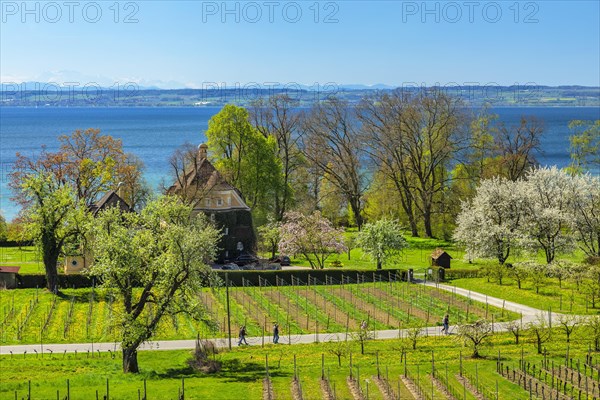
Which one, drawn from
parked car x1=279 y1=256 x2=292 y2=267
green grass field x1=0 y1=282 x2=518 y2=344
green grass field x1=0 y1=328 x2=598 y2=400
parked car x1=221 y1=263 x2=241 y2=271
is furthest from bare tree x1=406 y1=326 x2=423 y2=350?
parked car x1=279 y1=256 x2=292 y2=267

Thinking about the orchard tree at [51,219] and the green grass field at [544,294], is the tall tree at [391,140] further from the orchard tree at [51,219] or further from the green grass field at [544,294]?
the orchard tree at [51,219]

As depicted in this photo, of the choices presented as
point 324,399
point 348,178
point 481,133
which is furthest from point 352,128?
point 324,399

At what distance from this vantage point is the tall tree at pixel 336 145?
82000mm

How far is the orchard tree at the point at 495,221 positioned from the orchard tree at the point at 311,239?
406 inches

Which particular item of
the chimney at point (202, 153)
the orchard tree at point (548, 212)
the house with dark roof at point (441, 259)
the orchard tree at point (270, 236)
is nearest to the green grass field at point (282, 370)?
the house with dark roof at point (441, 259)

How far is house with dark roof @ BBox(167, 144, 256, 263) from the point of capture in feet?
216

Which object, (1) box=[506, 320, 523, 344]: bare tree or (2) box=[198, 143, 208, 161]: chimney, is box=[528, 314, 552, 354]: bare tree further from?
(2) box=[198, 143, 208, 161]: chimney

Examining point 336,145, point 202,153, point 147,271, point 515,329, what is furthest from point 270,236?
point 147,271

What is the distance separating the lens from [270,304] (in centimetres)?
5016

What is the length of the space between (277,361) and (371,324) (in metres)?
9.87

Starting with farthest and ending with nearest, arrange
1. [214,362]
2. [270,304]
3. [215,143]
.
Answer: [215,143], [270,304], [214,362]

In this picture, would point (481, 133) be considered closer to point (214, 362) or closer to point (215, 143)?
point (215, 143)

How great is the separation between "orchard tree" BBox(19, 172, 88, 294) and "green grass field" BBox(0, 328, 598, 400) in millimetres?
16183

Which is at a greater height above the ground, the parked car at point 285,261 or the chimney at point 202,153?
the chimney at point 202,153
